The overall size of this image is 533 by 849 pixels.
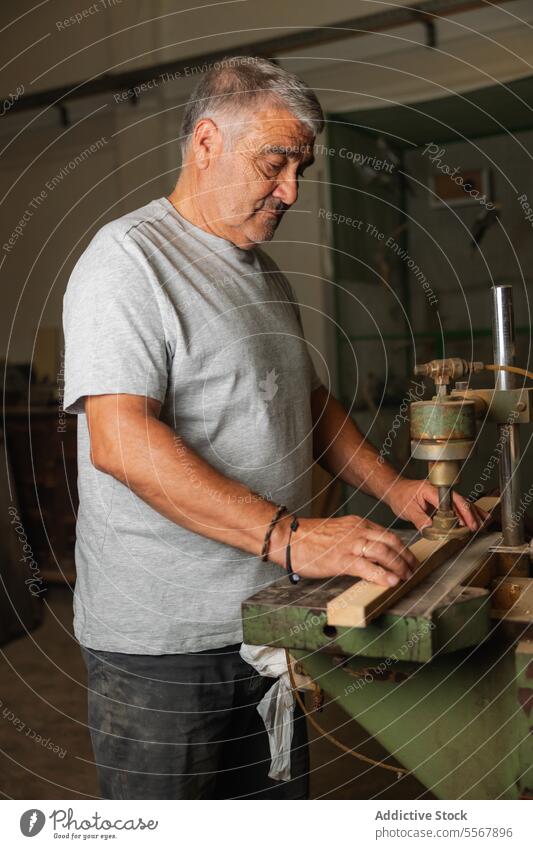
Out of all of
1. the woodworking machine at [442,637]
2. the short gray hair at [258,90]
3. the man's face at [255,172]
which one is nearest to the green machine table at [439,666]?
the woodworking machine at [442,637]

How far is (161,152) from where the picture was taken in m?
3.95

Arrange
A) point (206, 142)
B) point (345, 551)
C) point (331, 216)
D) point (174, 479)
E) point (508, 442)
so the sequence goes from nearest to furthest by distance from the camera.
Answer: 1. point (345, 551)
2. point (174, 479)
3. point (508, 442)
4. point (206, 142)
5. point (331, 216)

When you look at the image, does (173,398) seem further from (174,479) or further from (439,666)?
(439,666)

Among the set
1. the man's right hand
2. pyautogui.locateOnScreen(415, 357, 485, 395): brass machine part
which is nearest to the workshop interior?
pyautogui.locateOnScreen(415, 357, 485, 395): brass machine part

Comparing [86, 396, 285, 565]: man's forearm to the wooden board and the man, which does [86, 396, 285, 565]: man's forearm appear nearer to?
the man

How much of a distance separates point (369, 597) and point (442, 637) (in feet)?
0.35

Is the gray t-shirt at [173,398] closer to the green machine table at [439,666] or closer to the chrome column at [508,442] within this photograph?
the green machine table at [439,666]

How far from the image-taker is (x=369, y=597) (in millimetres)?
994

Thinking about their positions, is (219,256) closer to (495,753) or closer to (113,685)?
(113,685)

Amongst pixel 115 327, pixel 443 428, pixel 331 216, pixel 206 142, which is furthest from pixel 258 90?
pixel 331 216

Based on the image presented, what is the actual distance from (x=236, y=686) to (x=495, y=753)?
18.4 inches
